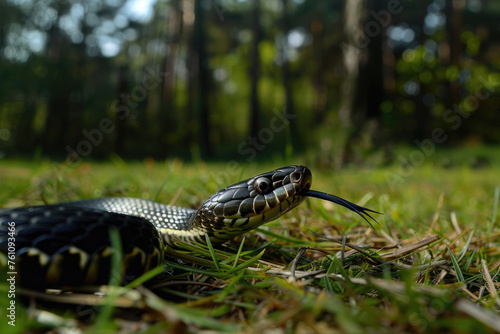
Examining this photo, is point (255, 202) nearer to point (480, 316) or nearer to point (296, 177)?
point (296, 177)

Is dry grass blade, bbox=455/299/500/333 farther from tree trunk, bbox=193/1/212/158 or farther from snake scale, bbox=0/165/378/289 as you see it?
tree trunk, bbox=193/1/212/158

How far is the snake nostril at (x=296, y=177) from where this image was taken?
7.20 ft

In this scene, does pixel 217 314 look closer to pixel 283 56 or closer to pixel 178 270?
pixel 178 270

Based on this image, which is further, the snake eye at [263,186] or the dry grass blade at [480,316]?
the snake eye at [263,186]

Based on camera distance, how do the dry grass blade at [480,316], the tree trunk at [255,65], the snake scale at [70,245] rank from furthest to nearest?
the tree trunk at [255,65] → the snake scale at [70,245] → the dry grass blade at [480,316]

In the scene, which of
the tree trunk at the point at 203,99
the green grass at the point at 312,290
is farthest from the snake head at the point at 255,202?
the tree trunk at the point at 203,99

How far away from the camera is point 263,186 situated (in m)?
2.22

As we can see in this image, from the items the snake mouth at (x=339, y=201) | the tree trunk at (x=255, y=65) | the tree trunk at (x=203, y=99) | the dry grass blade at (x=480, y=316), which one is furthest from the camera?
the tree trunk at (x=255, y=65)

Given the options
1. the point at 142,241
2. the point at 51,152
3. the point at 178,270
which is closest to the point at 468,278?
the point at 178,270

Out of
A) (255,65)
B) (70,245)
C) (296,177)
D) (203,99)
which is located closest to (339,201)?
(296,177)

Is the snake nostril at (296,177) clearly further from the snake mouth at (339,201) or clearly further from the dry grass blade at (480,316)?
the dry grass blade at (480,316)

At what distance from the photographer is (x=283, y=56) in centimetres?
3434

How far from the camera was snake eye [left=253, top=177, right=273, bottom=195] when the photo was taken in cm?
221

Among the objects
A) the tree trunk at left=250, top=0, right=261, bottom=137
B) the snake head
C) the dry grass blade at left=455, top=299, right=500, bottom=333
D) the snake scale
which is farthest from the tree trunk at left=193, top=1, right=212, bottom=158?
the dry grass blade at left=455, top=299, right=500, bottom=333
